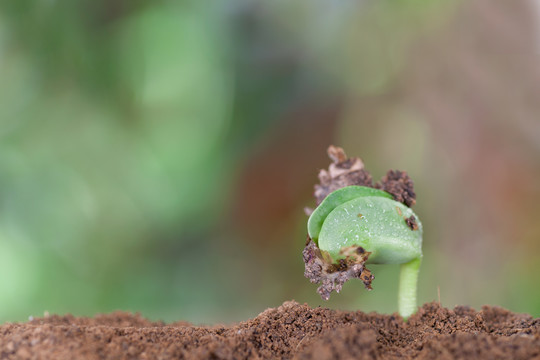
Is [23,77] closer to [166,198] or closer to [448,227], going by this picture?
[166,198]

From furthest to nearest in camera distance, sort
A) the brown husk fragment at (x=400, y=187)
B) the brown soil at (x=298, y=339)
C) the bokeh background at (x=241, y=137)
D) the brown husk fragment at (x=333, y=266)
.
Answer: the bokeh background at (x=241, y=137)
the brown husk fragment at (x=400, y=187)
the brown husk fragment at (x=333, y=266)
the brown soil at (x=298, y=339)

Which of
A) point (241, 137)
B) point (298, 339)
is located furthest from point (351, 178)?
point (241, 137)

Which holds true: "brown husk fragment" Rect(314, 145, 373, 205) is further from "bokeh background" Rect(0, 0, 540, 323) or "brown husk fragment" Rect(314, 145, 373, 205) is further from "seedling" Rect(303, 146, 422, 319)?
"bokeh background" Rect(0, 0, 540, 323)

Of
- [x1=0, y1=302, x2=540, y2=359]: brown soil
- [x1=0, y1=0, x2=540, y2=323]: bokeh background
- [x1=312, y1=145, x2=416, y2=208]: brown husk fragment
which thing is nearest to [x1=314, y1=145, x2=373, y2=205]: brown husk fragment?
[x1=312, y1=145, x2=416, y2=208]: brown husk fragment

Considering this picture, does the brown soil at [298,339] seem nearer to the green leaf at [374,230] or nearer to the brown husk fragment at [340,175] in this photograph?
the green leaf at [374,230]

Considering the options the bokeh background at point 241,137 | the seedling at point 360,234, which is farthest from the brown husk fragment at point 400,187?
the bokeh background at point 241,137

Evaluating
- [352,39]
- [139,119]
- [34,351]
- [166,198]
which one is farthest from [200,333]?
[352,39]

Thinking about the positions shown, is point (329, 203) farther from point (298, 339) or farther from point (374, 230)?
point (298, 339)

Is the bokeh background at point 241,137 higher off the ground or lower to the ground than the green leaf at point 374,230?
higher
